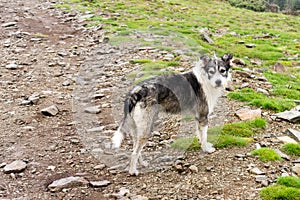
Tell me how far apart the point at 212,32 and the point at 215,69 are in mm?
16745

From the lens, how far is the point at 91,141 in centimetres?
869

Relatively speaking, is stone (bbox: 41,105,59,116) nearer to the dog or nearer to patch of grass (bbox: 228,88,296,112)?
the dog

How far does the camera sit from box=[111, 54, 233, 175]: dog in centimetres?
682

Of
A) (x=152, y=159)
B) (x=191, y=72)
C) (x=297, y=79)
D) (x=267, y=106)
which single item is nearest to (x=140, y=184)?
(x=152, y=159)

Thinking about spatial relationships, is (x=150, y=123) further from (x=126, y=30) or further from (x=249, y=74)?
(x=126, y=30)

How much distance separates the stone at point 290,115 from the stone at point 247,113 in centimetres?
54

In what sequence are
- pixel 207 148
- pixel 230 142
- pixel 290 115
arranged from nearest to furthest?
pixel 207 148
pixel 230 142
pixel 290 115

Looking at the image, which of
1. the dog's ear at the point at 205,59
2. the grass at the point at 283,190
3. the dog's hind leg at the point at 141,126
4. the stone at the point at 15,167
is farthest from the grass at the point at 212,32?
the stone at the point at 15,167

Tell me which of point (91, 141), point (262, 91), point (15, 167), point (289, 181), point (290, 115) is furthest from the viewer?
point (262, 91)

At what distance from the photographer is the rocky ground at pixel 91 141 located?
6727 millimetres

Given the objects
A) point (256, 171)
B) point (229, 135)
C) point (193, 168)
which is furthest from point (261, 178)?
point (229, 135)

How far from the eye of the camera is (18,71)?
Result: 13500 millimetres

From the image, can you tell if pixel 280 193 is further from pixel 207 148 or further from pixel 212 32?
pixel 212 32

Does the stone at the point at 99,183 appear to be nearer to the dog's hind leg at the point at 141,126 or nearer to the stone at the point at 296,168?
the dog's hind leg at the point at 141,126
